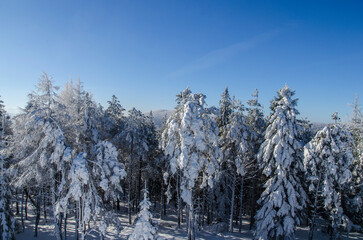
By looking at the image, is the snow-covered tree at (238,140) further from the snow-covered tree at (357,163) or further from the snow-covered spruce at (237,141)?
the snow-covered tree at (357,163)

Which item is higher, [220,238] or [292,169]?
[292,169]

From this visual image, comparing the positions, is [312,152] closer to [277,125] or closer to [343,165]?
[343,165]

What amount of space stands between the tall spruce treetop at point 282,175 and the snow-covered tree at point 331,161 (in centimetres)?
180

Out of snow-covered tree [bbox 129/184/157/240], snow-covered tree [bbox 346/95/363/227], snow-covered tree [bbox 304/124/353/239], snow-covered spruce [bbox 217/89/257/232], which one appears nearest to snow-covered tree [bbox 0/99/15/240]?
snow-covered tree [bbox 129/184/157/240]

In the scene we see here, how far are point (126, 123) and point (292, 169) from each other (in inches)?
684

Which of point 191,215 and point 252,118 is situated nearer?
point 191,215

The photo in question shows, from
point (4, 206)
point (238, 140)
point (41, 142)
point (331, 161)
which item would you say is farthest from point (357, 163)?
point (4, 206)

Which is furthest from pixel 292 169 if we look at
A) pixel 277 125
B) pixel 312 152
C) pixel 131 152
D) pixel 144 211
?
pixel 131 152

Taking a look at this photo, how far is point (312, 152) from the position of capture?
1822cm

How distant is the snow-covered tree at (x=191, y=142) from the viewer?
15820mm

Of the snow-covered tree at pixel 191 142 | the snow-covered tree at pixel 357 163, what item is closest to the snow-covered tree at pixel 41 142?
the snow-covered tree at pixel 191 142

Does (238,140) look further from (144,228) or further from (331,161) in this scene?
(144,228)

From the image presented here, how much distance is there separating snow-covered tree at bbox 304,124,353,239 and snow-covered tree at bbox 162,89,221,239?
8.56m

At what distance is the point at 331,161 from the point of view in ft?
57.1
